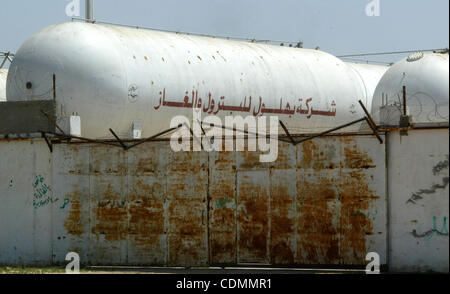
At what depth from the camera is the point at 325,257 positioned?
16297 millimetres

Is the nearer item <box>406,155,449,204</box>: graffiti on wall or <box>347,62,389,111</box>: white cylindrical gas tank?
<box>406,155,449,204</box>: graffiti on wall

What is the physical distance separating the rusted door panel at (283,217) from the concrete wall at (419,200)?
2.00m

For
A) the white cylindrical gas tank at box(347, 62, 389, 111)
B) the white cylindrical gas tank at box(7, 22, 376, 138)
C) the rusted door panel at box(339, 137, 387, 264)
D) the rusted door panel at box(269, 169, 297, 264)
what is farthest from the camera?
the white cylindrical gas tank at box(347, 62, 389, 111)

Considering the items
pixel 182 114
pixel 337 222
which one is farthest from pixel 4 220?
pixel 337 222

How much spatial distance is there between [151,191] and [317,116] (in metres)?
7.15

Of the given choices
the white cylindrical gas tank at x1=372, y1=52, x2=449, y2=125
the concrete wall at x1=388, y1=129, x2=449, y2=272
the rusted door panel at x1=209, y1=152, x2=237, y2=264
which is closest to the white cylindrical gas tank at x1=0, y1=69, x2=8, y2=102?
the rusted door panel at x1=209, y1=152, x2=237, y2=264

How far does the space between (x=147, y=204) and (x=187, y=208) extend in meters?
0.89

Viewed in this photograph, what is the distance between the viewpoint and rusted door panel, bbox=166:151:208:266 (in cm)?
1709

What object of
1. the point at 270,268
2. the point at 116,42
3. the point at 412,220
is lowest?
the point at 270,268

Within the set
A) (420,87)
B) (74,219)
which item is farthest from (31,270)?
(420,87)

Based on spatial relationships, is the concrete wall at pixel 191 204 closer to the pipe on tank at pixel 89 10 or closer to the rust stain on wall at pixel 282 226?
the rust stain on wall at pixel 282 226

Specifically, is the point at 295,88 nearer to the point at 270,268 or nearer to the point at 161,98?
the point at 161,98

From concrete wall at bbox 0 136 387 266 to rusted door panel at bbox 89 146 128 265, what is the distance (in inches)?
0.9

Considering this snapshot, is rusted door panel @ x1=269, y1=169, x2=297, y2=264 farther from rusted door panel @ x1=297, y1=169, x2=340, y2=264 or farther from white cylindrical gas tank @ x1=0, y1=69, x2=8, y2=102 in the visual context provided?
white cylindrical gas tank @ x1=0, y1=69, x2=8, y2=102
